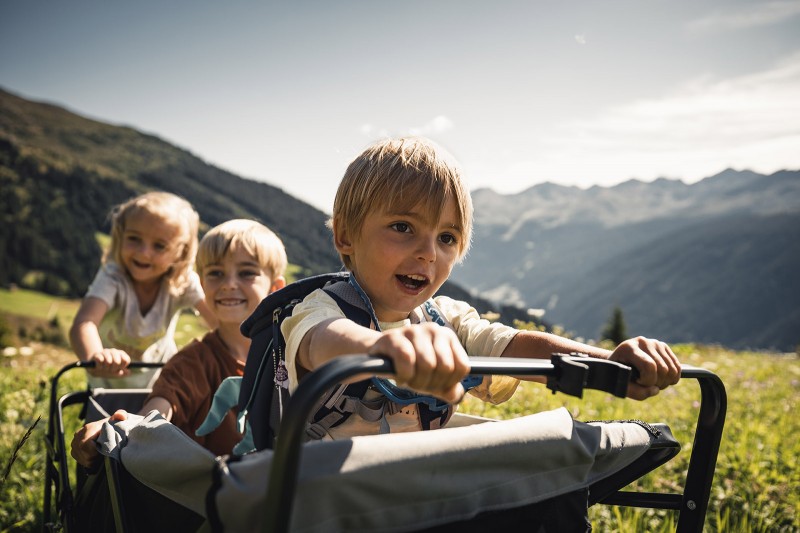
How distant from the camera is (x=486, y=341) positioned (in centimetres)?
233

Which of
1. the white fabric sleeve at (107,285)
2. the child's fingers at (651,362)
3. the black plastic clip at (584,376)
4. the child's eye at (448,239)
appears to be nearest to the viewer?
the black plastic clip at (584,376)

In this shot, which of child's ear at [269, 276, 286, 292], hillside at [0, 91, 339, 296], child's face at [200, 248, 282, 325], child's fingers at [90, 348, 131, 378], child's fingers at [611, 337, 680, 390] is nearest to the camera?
child's fingers at [611, 337, 680, 390]

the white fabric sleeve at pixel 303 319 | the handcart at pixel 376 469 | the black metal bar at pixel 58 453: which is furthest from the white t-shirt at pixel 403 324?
the black metal bar at pixel 58 453

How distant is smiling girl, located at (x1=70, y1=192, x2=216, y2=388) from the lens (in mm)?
4258

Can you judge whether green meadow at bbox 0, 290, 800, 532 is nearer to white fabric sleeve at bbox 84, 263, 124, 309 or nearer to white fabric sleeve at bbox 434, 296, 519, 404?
white fabric sleeve at bbox 84, 263, 124, 309

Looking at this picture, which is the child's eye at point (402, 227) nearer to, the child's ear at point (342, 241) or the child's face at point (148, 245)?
the child's ear at point (342, 241)

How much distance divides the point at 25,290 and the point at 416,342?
3543 cm

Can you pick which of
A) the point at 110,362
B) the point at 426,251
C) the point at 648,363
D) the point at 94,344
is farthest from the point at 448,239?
the point at 94,344

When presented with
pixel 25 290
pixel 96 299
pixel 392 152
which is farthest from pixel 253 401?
pixel 25 290

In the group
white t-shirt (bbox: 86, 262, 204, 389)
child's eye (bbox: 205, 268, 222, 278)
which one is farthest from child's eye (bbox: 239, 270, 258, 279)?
white t-shirt (bbox: 86, 262, 204, 389)

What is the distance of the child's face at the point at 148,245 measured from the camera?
426 centimetres

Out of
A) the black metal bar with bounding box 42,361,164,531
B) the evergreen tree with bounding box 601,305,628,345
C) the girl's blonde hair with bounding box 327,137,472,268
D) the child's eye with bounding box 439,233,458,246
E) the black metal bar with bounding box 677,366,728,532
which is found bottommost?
the evergreen tree with bounding box 601,305,628,345

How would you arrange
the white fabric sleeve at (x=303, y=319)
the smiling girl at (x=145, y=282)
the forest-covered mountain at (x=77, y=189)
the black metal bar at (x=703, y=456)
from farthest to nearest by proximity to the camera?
the forest-covered mountain at (x=77, y=189)
the smiling girl at (x=145, y=282)
the white fabric sleeve at (x=303, y=319)
the black metal bar at (x=703, y=456)

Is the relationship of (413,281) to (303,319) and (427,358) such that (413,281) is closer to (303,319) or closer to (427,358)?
(303,319)
